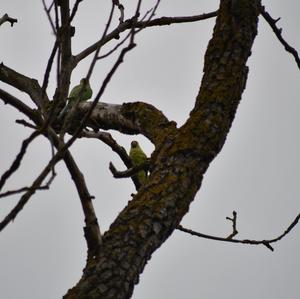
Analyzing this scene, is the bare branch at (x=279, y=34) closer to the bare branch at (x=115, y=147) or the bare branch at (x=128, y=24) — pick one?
the bare branch at (x=128, y=24)

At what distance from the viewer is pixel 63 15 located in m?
3.20

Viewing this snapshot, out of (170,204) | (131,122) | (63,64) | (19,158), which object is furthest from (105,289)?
(63,64)

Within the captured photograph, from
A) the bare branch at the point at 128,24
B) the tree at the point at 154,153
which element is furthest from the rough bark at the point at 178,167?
the bare branch at the point at 128,24

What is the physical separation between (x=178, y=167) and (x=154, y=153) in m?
0.33

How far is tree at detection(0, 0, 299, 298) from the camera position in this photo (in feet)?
5.46

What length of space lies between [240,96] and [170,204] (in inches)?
25.2

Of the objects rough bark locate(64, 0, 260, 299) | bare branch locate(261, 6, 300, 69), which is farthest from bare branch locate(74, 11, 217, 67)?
rough bark locate(64, 0, 260, 299)

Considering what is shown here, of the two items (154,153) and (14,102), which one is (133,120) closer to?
(154,153)

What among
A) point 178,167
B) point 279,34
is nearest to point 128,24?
point 279,34

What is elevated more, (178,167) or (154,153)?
(154,153)

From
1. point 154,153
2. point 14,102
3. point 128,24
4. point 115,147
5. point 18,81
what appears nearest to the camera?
point 14,102

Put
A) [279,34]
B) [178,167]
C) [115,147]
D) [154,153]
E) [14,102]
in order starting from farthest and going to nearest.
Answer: [115,147]
[279,34]
[154,153]
[178,167]
[14,102]

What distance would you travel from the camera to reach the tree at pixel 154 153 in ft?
5.46

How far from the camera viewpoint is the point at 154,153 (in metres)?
2.44
